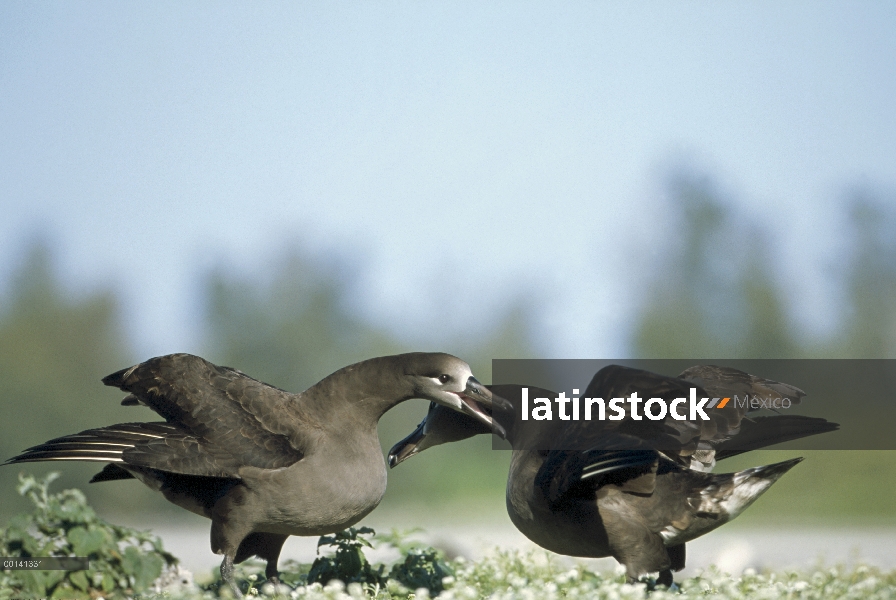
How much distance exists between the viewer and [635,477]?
206 inches

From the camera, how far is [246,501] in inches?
208

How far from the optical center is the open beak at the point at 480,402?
5418mm

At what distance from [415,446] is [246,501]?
1.25 meters

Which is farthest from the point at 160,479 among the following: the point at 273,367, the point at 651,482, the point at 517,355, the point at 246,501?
the point at 517,355

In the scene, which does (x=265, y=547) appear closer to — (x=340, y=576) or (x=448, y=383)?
(x=340, y=576)

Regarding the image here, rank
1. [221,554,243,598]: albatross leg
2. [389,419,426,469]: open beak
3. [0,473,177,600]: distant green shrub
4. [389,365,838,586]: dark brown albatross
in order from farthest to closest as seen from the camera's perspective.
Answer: [389,419,426,469]: open beak < [221,554,243,598]: albatross leg < [389,365,838,586]: dark brown albatross < [0,473,177,600]: distant green shrub

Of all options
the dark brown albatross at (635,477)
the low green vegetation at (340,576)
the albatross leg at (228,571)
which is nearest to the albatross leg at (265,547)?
the low green vegetation at (340,576)

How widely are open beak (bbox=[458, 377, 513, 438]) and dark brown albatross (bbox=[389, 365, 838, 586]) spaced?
0.12 meters

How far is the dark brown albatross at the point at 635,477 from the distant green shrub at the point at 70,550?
2092mm

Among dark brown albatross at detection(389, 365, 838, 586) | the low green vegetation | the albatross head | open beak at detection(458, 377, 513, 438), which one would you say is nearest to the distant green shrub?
the low green vegetation

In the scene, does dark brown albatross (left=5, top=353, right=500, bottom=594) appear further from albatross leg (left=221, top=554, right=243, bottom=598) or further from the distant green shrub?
the distant green shrub

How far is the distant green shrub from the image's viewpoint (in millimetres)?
4242

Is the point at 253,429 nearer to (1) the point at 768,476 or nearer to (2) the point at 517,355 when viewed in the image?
(1) the point at 768,476

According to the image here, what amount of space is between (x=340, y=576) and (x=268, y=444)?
1.14 m
